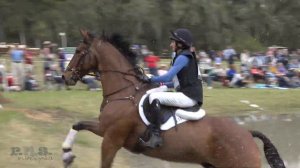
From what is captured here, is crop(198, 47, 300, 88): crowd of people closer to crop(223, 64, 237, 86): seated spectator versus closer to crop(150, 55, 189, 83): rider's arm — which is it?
crop(223, 64, 237, 86): seated spectator

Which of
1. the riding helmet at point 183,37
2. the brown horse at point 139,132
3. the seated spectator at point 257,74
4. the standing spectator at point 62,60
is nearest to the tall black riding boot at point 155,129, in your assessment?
the brown horse at point 139,132

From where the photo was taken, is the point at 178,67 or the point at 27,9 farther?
the point at 27,9

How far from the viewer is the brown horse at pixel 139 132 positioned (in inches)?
298

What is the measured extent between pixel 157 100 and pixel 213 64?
779 inches

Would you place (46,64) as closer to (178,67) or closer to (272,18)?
(178,67)

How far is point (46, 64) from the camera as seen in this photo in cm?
2159

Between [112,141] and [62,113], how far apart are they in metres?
8.04

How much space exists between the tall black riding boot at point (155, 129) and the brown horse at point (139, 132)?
10 cm

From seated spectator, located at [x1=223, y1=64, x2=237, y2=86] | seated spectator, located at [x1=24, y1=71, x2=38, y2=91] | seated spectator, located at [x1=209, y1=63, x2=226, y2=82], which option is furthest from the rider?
seated spectator, located at [x1=223, y1=64, x2=237, y2=86]

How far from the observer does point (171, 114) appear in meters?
7.73

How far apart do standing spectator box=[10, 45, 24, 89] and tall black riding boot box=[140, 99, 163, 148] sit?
13539 mm

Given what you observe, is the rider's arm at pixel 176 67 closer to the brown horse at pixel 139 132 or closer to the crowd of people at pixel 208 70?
the brown horse at pixel 139 132

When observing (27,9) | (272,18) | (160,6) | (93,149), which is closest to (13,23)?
(27,9)

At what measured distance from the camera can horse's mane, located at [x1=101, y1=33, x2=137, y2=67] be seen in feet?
27.6
